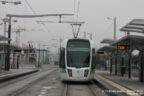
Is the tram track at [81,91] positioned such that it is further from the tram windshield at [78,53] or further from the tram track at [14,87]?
the tram track at [14,87]

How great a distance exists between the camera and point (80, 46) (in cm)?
1772

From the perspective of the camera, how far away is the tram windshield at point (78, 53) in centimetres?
1717

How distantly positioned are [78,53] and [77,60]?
0.53 metres

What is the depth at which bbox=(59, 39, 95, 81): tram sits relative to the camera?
16.9 m

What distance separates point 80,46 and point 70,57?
3.41 ft

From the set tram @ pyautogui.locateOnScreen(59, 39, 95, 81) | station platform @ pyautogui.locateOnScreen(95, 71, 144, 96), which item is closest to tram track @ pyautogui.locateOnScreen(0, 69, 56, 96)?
tram @ pyautogui.locateOnScreen(59, 39, 95, 81)

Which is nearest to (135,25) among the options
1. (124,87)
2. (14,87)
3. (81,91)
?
(124,87)

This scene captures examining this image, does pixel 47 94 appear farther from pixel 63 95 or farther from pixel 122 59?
pixel 122 59

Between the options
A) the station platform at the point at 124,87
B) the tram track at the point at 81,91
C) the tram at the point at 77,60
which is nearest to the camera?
the station platform at the point at 124,87

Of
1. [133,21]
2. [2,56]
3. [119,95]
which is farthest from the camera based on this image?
[2,56]

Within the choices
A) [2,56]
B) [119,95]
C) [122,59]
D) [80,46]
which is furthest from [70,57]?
[2,56]

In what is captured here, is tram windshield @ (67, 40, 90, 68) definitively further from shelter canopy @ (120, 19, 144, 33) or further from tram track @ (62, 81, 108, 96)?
shelter canopy @ (120, 19, 144, 33)

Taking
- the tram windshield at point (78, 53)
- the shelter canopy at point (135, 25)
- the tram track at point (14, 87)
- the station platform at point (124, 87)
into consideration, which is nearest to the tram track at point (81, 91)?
the station platform at point (124, 87)

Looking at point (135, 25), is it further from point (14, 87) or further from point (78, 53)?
point (14, 87)
